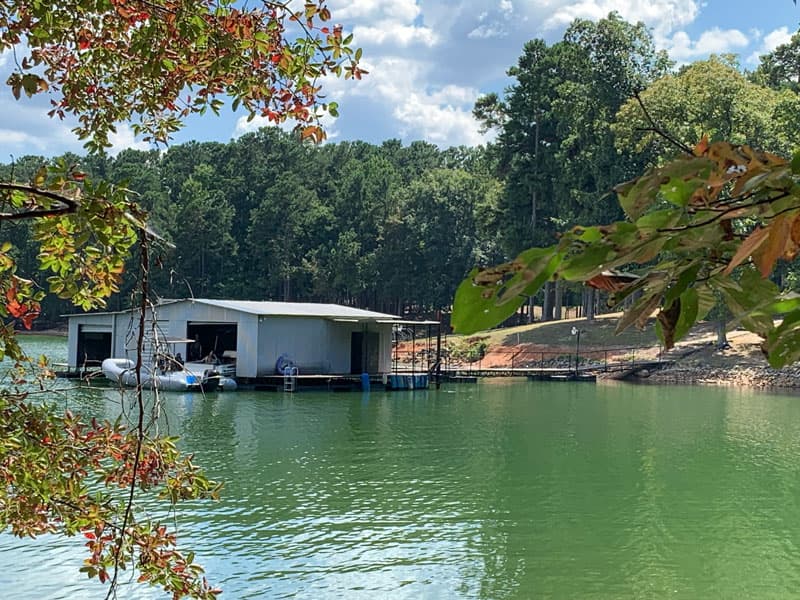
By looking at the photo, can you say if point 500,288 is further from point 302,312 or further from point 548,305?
point 548,305

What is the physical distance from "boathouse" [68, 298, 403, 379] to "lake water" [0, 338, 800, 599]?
753 cm

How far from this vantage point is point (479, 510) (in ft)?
43.6

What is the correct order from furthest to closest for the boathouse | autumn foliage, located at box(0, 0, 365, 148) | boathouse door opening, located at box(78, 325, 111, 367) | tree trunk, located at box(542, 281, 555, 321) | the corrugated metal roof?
tree trunk, located at box(542, 281, 555, 321), boathouse door opening, located at box(78, 325, 111, 367), the corrugated metal roof, the boathouse, autumn foliage, located at box(0, 0, 365, 148)

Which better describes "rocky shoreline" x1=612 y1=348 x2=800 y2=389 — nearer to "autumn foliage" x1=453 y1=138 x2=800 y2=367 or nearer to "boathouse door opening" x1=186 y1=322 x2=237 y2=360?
"boathouse door opening" x1=186 y1=322 x2=237 y2=360

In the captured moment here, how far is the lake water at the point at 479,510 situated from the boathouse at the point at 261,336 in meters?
7.53

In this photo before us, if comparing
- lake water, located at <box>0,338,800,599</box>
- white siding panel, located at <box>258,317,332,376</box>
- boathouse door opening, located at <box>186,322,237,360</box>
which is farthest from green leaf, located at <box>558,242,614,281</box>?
boathouse door opening, located at <box>186,322,237,360</box>

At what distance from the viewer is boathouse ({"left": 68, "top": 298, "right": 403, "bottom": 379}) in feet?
106

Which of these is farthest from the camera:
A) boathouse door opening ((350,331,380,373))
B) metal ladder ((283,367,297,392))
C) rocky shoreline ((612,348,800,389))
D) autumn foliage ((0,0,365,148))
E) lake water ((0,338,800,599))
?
rocky shoreline ((612,348,800,389))

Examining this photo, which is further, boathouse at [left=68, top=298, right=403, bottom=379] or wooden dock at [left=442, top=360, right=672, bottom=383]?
wooden dock at [left=442, top=360, right=672, bottom=383]

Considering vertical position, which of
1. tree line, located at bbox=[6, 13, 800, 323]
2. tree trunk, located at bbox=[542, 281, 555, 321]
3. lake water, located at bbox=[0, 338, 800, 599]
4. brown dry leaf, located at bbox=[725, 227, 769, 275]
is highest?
tree line, located at bbox=[6, 13, 800, 323]

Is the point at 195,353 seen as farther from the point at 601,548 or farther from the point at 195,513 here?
the point at 601,548

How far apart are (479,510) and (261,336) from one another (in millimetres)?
20308

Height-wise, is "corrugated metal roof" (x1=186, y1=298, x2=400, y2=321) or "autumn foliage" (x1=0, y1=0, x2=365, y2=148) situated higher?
"corrugated metal roof" (x1=186, y1=298, x2=400, y2=321)

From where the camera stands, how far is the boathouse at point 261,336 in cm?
3241
